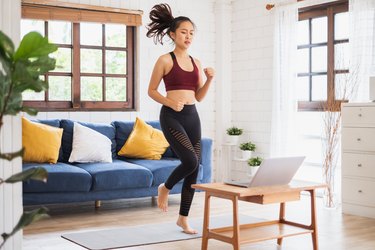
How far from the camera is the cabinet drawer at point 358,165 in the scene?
4691 mm

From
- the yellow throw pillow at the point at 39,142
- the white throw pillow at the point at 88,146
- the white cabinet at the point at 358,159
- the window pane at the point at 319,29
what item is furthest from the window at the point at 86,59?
the white cabinet at the point at 358,159

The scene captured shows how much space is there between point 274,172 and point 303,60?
131 inches

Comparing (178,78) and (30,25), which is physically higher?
(30,25)

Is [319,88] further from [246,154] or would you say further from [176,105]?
[176,105]

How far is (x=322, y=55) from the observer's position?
5848 millimetres

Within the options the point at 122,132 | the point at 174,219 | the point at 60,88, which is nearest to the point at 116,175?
the point at 174,219

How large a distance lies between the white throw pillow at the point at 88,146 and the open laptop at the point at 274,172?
2297mm

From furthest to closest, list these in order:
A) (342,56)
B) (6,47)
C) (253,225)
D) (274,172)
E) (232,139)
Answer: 1. (232,139)
2. (342,56)
3. (253,225)
4. (274,172)
5. (6,47)

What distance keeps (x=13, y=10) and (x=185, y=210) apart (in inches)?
79.5

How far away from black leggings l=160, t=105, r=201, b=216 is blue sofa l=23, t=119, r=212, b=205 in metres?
1.19

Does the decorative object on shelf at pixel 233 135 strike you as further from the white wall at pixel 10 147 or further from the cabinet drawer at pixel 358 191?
the white wall at pixel 10 147

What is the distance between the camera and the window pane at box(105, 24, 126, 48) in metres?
6.20

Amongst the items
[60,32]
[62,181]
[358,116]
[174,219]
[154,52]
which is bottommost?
[174,219]

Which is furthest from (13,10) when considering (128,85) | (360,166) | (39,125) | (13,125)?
(128,85)
